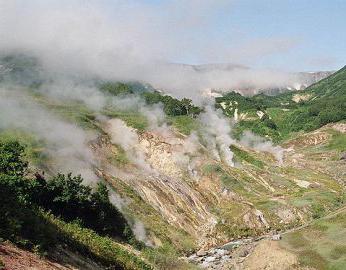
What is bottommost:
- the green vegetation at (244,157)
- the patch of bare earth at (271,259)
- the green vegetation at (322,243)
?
the patch of bare earth at (271,259)

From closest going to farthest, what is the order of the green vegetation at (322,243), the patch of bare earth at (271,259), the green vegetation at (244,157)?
the green vegetation at (322,243) → the patch of bare earth at (271,259) → the green vegetation at (244,157)

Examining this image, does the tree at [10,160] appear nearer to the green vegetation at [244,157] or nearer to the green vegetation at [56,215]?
the green vegetation at [56,215]

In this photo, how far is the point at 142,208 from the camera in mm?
80188

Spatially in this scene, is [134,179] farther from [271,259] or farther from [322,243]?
[322,243]

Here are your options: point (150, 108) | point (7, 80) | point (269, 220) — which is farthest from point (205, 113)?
point (269, 220)

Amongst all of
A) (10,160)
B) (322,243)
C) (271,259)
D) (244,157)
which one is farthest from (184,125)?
(10,160)

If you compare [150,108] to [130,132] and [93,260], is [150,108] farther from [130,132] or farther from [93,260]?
[93,260]

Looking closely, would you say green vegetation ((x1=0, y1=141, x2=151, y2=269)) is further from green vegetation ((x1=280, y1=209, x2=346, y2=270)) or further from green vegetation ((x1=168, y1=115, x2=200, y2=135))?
green vegetation ((x1=168, y1=115, x2=200, y2=135))

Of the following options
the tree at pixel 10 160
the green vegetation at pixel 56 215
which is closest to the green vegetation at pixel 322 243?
the green vegetation at pixel 56 215

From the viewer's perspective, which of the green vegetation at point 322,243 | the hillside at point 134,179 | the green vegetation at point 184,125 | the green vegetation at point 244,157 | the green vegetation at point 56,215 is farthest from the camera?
the green vegetation at point 244,157

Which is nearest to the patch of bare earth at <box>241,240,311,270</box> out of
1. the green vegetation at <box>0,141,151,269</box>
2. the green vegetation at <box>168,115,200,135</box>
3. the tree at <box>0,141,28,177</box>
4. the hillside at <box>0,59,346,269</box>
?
the hillside at <box>0,59,346,269</box>

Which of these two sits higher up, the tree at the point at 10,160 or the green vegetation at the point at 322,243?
the tree at the point at 10,160

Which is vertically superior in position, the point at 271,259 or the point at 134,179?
the point at 134,179

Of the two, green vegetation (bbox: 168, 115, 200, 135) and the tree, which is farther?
green vegetation (bbox: 168, 115, 200, 135)
